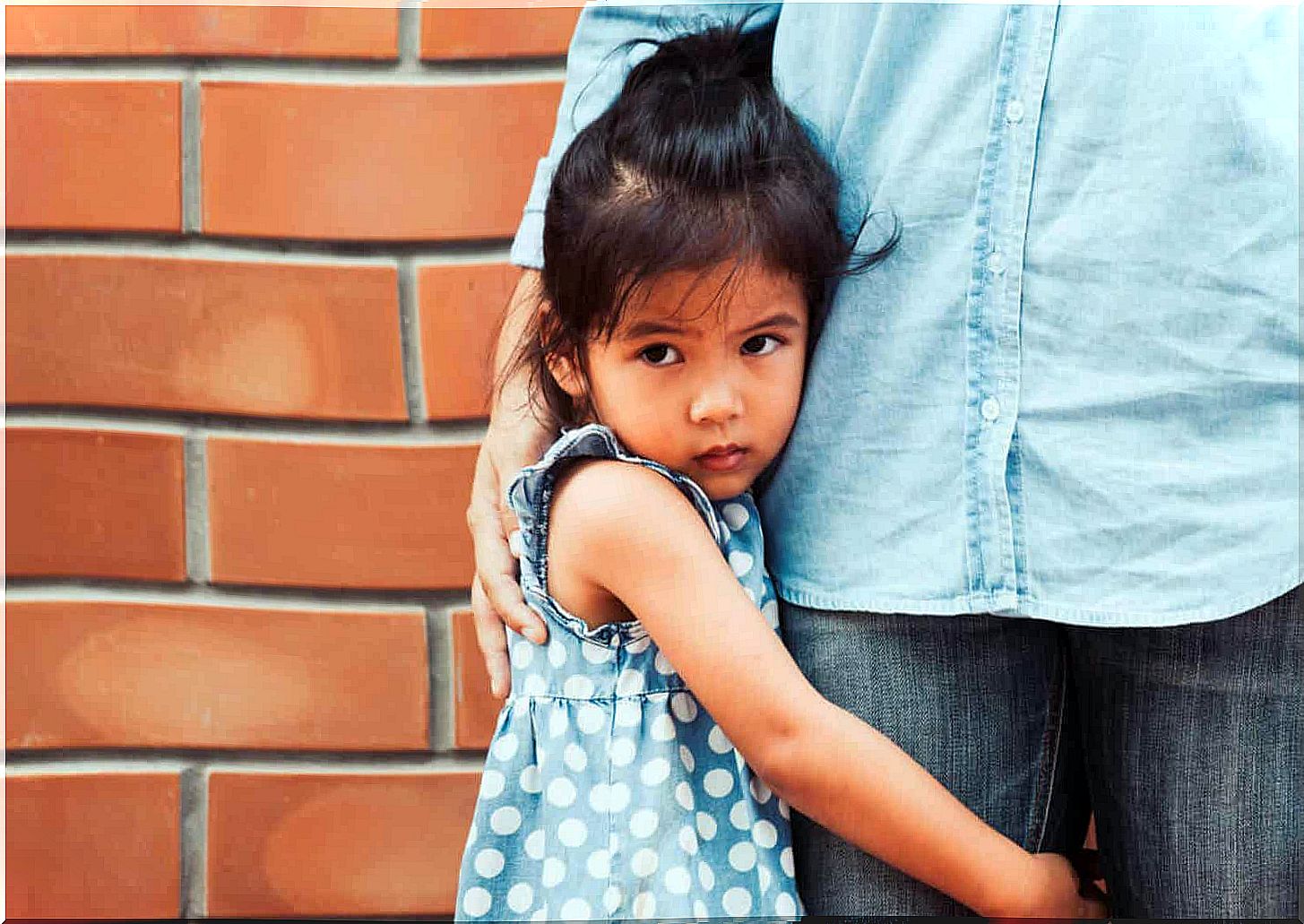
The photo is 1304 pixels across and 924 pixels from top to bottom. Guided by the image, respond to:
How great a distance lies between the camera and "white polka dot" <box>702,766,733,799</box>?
746 mm

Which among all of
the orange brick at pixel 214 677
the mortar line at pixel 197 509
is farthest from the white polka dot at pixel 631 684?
the mortar line at pixel 197 509

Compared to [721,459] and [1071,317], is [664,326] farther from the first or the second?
[1071,317]

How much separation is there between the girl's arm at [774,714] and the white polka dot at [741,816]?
0.04 m

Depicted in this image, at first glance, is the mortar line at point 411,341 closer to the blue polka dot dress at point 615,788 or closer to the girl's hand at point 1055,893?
the blue polka dot dress at point 615,788

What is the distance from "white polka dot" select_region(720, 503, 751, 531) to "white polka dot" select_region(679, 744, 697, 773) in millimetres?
134

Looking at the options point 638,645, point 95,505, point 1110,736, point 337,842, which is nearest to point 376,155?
point 95,505

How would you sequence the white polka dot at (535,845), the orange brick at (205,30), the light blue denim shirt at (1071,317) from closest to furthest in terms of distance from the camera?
the light blue denim shirt at (1071,317) < the white polka dot at (535,845) < the orange brick at (205,30)

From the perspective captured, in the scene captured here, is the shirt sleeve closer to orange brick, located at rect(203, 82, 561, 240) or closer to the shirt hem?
orange brick, located at rect(203, 82, 561, 240)

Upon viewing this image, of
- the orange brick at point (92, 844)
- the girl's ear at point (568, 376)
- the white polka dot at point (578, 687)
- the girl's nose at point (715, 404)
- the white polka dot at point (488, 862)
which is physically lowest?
the orange brick at point (92, 844)

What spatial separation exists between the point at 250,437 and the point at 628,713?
463mm

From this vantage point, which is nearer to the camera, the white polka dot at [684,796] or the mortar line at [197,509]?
the white polka dot at [684,796]

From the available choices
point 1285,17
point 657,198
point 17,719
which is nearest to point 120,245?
point 17,719

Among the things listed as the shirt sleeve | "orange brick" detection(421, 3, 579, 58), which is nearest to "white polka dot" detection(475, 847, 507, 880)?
the shirt sleeve

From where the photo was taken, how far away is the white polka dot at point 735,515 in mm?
762
